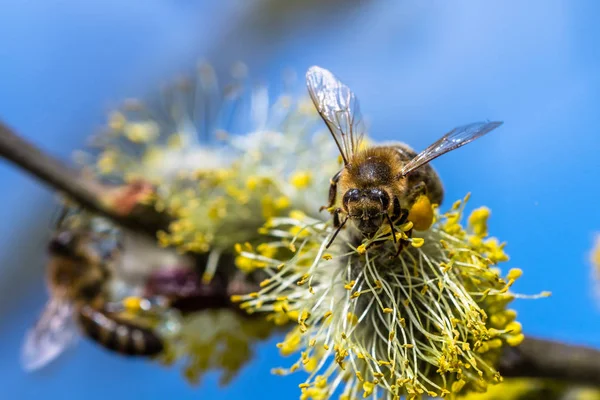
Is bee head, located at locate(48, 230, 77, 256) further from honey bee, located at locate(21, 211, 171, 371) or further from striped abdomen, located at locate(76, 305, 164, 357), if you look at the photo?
striped abdomen, located at locate(76, 305, 164, 357)

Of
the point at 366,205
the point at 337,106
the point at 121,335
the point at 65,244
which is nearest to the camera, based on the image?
the point at 366,205

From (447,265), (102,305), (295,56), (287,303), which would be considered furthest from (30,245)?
(447,265)

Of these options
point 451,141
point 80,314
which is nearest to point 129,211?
point 80,314

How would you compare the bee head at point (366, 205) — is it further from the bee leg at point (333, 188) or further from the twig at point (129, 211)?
the twig at point (129, 211)

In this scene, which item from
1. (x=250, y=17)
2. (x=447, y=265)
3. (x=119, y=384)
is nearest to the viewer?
(x=447, y=265)

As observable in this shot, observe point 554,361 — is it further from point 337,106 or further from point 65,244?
point 65,244

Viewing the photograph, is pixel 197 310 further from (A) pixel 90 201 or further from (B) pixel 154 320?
(A) pixel 90 201

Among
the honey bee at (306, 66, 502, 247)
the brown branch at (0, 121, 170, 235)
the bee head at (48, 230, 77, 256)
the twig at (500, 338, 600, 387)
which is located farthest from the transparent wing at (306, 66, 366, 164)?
the bee head at (48, 230, 77, 256)
